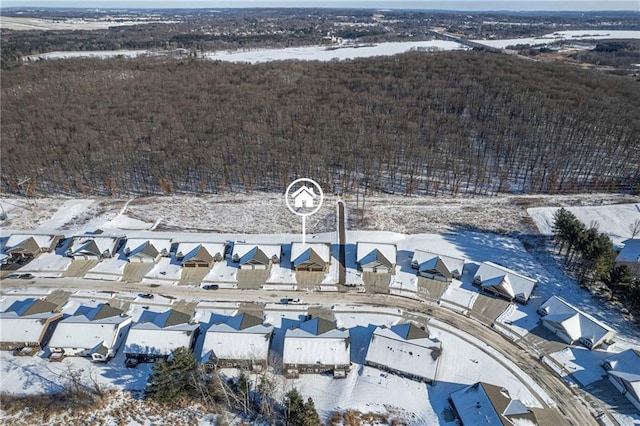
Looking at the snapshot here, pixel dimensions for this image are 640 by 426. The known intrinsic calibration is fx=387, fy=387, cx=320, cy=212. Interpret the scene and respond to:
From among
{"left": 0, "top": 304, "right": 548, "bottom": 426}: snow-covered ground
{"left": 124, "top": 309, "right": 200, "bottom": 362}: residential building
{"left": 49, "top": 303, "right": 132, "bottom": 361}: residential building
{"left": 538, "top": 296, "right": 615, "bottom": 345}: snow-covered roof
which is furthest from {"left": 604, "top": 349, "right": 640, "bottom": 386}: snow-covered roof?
{"left": 49, "top": 303, "right": 132, "bottom": 361}: residential building

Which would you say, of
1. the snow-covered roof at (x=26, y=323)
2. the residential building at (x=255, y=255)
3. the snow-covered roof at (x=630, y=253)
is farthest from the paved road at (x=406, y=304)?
the snow-covered roof at (x=630, y=253)

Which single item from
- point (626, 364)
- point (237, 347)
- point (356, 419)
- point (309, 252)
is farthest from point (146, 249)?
point (626, 364)

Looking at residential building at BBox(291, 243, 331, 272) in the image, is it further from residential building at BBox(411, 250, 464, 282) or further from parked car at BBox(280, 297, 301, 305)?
residential building at BBox(411, 250, 464, 282)

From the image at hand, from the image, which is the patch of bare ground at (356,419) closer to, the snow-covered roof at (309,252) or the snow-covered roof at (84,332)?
the snow-covered roof at (309,252)

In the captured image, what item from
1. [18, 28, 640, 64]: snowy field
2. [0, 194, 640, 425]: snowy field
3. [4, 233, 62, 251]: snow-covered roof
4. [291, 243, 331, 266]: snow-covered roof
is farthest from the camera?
[18, 28, 640, 64]: snowy field

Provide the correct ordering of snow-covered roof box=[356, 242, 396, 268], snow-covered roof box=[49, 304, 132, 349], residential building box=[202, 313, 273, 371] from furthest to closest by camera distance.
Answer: snow-covered roof box=[356, 242, 396, 268]
snow-covered roof box=[49, 304, 132, 349]
residential building box=[202, 313, 273, 371]

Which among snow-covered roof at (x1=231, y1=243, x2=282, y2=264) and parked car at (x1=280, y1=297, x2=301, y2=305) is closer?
parked car at (x1=280, y1=297, x2=301, y2=305)

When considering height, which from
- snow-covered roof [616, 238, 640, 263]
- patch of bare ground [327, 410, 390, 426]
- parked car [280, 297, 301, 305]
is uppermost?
snow-covered roof [616, 238, 640, 263]
